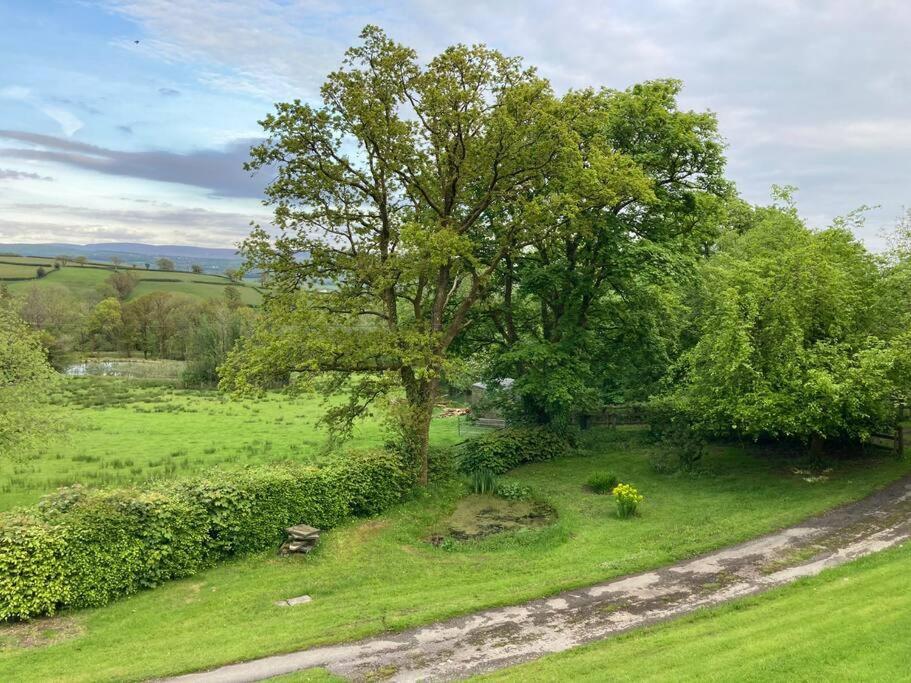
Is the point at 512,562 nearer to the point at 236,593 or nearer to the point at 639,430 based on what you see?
the point at 236,593

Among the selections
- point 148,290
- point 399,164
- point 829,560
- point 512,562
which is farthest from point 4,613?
point 148,290

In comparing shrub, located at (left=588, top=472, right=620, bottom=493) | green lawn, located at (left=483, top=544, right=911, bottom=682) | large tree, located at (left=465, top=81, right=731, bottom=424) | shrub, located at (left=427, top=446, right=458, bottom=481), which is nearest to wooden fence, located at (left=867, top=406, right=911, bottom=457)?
large tree, located at (left=465, top=81, right=731, bottom=424)

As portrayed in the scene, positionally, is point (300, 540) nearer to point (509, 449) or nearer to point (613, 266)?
point (509, 449)

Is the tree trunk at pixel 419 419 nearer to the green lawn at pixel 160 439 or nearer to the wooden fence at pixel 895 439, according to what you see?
the green lawn at pixel 160 439

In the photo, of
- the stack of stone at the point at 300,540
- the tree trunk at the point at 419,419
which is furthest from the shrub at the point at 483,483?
the stack of stone at the point at 300,540

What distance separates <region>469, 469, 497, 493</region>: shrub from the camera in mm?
24203

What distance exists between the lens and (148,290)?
5020 inches

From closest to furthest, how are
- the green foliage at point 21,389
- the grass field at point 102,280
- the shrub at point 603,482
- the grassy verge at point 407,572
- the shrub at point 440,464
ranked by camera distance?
the grassy verge at point 407,572, the green foliage at point 21,389, the shrub at point 603,482, the shrub at point 440,464, the grass field at point 102,280

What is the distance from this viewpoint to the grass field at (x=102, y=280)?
404 ft

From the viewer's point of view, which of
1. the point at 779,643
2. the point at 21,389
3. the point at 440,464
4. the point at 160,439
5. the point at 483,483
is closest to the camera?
the point at 779,643

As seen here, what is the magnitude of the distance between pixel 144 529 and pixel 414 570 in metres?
7.16

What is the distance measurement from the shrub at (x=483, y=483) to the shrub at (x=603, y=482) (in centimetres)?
389

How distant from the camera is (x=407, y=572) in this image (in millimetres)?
16562

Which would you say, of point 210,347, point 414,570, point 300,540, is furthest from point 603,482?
point 210,347
